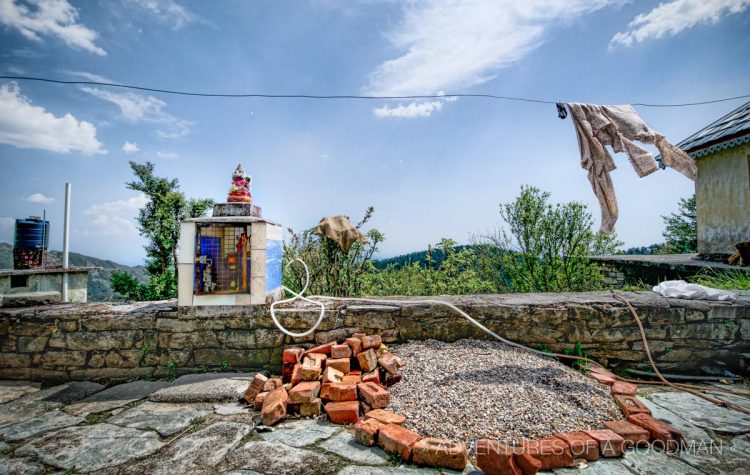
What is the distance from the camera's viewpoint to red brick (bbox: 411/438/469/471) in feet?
6.19

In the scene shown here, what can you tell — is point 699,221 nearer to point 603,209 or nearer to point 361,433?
point 603,209

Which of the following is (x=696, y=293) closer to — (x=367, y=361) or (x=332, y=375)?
(x=367, y=361)

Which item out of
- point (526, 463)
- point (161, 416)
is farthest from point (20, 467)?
point (526, 463)

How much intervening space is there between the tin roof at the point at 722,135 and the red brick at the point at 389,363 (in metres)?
8.82

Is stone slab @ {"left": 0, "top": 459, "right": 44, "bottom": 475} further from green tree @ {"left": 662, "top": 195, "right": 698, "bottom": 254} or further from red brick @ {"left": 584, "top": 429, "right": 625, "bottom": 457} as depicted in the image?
green tree @ {"left": 662, "top": 195, "right": 698, "bottom": 254}

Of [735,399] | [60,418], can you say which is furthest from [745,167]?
[60,418]

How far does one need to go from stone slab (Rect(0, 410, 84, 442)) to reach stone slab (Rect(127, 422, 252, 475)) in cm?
106

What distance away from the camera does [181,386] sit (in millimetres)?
3045

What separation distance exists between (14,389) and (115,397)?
1128 mm

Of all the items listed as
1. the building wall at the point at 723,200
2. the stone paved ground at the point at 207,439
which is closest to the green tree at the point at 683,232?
the building wall at the point at 723,200

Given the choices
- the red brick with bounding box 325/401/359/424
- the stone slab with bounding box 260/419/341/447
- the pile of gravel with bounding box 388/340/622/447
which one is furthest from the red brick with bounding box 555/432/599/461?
the stone slab with bounding box 260/419/341/447

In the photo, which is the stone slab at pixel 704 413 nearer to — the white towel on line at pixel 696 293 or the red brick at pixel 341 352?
the white towel on line at pixel 696 293

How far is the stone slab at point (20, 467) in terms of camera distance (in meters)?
1.96

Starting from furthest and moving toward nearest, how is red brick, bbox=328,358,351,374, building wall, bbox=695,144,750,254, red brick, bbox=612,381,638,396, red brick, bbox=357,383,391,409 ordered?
building wall, bbox=695,144,750,254, red brick, bbox=328,358,351,374, red brick, bbox=612,381,638,396, red brick, bbox=357,383,391,409
